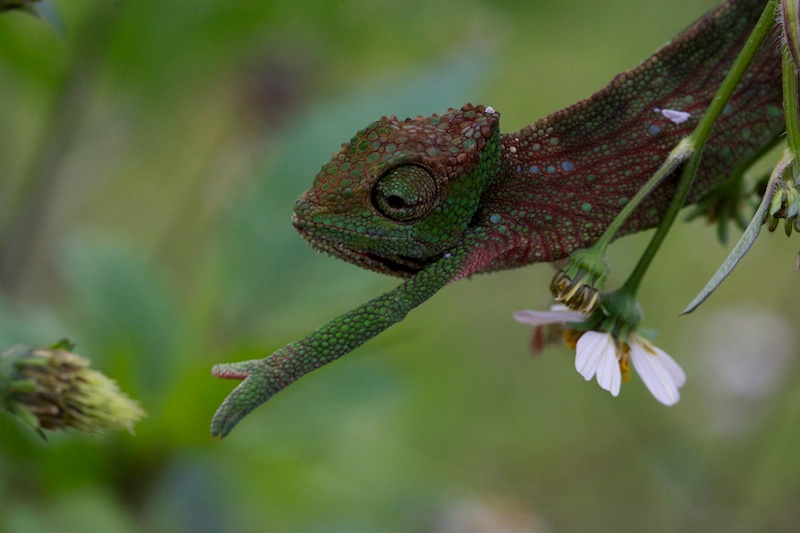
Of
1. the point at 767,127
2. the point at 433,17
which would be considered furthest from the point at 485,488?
the point at 767,127

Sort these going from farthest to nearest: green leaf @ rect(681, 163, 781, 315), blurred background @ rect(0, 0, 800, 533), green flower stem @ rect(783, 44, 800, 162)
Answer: blurred background @ rect(0, 0, 800, 533) < green flower stem @ rect(783, 44, 800, 162) < green leaf @ rect(681, 163, 781, 315)

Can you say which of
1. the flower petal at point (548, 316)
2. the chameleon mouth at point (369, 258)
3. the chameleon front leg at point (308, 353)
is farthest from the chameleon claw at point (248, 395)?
the flower petal at point (548, 316)

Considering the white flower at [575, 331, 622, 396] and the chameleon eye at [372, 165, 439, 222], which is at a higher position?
the chameleon eye at [372, 165, 439, 222]

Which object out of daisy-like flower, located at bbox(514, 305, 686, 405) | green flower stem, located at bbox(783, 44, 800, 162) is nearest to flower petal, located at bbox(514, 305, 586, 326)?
daisy-like flower, located at bbox(514, 305, 686, 405)

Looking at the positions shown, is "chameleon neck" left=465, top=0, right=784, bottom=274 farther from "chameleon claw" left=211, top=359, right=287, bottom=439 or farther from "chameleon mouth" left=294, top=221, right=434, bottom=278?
"chameleon claw" left=211, top=359, right=287, bottom=439

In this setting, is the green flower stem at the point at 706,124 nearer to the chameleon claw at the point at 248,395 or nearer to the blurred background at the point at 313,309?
the chameleon claw at the point at 248,395

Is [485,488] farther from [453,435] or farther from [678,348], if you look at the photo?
[678,348]

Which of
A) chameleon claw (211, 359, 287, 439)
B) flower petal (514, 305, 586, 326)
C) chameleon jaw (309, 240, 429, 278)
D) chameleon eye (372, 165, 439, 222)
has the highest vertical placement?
chameleon eye (372, 165, 439, 222)
